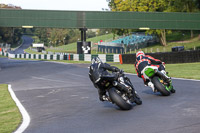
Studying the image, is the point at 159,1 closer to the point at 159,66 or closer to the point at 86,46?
the point at 86,46

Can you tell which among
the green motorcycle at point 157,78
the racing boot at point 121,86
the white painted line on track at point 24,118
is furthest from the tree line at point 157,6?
the racing boot at point 121,86

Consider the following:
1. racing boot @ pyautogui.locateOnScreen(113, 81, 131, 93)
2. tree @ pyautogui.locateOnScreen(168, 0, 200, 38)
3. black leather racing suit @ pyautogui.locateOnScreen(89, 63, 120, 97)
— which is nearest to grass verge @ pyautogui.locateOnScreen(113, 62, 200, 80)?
racing boot @ pyautogui.locateOnScreen(113, 81, 131, 93)

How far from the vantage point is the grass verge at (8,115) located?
7.86 metres

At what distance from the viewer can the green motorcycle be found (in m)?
11.1

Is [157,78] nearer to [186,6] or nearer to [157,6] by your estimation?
[186,6]

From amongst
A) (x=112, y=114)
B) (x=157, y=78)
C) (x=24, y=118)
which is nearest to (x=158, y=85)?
(x=157, y=78)

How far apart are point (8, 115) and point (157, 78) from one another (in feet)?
15.2

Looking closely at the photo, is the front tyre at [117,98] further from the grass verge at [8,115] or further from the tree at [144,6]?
the tree at [144,6]

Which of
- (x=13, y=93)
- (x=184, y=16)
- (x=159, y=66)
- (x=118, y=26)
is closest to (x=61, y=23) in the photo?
(x=118, y=26)

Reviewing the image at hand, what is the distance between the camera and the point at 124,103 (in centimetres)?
909

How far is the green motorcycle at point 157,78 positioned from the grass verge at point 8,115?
4152 millimetres

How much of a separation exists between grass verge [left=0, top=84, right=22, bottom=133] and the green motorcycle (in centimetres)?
415

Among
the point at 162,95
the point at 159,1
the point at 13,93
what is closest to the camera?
the point at 162,95

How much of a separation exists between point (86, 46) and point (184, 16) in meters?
14.2
